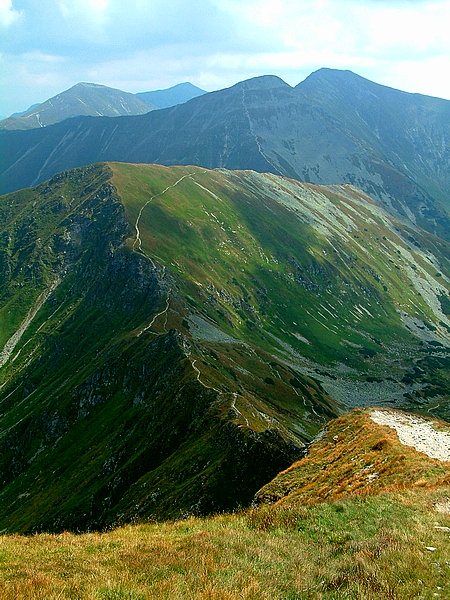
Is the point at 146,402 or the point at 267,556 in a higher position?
the point at 267,556

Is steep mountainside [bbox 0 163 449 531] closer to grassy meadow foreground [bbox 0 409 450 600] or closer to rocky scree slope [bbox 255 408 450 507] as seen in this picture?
rocky scree slope [bbox 255 408 450 507]

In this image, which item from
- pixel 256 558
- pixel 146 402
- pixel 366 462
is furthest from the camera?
pixel 146 402

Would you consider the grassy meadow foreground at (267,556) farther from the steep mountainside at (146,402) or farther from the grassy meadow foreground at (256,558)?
the steep mountainside at (146,402)

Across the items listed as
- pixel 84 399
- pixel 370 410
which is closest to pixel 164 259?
pixel 84 399

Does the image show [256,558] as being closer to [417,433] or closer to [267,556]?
[267,556]

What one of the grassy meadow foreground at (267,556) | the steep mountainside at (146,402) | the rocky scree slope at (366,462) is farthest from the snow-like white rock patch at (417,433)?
the grassy meadow foreground at (267,556)

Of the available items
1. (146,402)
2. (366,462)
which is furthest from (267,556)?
(146,402)
